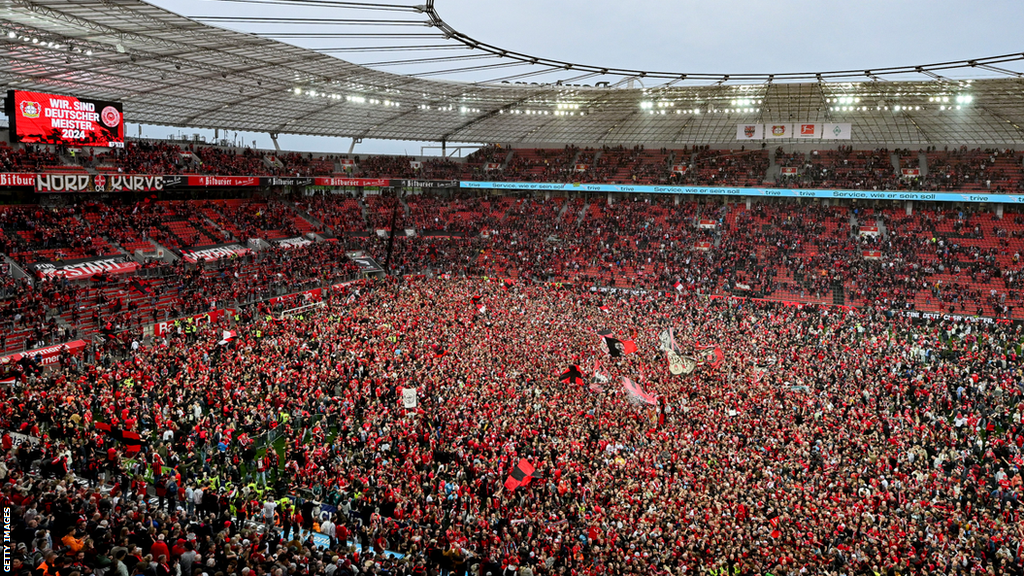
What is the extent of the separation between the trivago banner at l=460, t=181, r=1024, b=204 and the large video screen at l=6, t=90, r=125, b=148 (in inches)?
1048

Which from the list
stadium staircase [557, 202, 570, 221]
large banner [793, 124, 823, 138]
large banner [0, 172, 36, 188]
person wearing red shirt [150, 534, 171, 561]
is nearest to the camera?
person wearing red shirt [150, 534, 171, 561]

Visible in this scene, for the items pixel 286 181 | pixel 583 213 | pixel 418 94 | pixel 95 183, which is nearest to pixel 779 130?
pixel 583 213

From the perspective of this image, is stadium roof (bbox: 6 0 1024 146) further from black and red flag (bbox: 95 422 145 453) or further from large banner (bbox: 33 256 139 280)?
black and red flag (bbox: 95 422 145 453)

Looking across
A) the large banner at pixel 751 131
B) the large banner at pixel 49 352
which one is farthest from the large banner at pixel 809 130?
the large banner at pixel 49 352

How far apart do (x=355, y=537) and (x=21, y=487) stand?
17.4 ft

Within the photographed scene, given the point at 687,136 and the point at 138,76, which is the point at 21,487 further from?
the point at 687,136

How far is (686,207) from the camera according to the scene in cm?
4509

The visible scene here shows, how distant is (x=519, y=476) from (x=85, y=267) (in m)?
24.1

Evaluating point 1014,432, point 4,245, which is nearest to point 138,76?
point 4,245

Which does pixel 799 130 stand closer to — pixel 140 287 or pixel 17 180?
pixel 140 287

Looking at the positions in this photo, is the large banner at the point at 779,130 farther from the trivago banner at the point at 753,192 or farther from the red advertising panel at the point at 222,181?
the red advertising panel at the point at 222,181

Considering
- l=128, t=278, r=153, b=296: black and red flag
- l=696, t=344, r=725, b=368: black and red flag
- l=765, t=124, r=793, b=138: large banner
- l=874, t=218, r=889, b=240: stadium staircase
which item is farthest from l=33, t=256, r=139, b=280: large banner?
l=874, t=218, r=889, b=240: stadium staircase

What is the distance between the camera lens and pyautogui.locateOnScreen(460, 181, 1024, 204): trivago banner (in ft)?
124

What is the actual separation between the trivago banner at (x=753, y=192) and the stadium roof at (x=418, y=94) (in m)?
4.54
